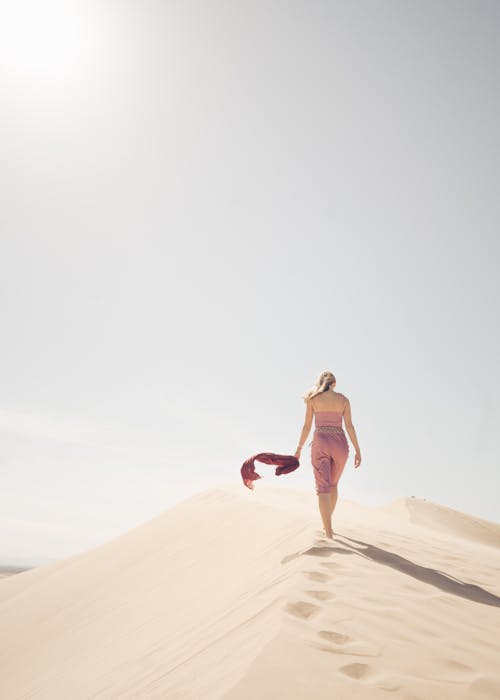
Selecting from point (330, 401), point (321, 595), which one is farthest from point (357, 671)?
point (330, 401)

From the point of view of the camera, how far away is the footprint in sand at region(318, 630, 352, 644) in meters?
2.12

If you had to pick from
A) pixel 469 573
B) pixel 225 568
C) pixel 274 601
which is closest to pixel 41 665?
pixel 225 568

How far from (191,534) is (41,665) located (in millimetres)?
3252

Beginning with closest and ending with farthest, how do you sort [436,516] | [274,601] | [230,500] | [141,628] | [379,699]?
[379,699] → [274,601] → [141,628] → [230,500] → [436,516]

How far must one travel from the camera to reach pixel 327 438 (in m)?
4.89

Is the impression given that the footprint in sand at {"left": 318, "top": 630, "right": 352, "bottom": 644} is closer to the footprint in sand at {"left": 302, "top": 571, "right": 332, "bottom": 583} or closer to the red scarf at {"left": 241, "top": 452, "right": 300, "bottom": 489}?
the footprint in sand at {"left": 302, "top": 571, "right": 332, "bottom": 583}

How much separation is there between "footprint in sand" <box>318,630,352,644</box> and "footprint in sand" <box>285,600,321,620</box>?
21 centimetres

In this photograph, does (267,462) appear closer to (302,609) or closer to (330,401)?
(330,401)

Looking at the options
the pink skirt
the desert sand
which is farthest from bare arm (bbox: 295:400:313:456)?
the desert sand

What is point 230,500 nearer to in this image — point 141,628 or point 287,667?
point 141,628

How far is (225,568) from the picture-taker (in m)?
4.84

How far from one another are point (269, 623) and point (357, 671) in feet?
2.17

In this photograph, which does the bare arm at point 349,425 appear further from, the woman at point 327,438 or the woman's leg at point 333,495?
the woman's leg at point 333,495

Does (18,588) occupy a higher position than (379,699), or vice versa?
(379,699)
